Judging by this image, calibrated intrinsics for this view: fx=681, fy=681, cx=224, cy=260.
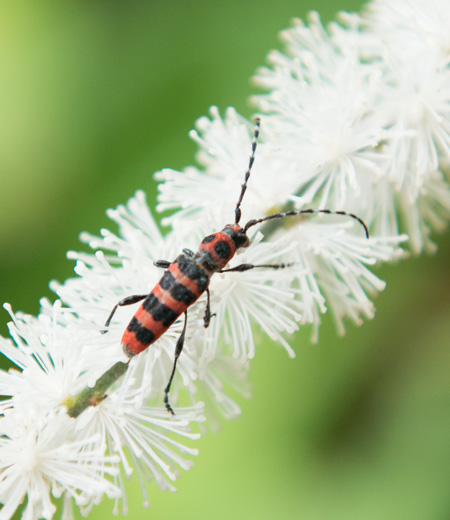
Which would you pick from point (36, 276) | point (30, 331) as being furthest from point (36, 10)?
point (30, 331)

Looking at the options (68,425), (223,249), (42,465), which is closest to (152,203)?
(223,249)

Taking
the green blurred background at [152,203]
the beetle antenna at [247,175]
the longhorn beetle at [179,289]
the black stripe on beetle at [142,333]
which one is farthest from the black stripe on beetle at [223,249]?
the green blurred background at [152,203]

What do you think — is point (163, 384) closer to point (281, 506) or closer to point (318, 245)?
point (318, 245)

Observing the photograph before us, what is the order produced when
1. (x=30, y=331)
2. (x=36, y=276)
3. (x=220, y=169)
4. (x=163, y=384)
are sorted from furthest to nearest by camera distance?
(x=36, y=276), (x=220, y=169), (x=163, y=384), (x=30, y=331)

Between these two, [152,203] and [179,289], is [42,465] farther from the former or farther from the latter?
[152,203]

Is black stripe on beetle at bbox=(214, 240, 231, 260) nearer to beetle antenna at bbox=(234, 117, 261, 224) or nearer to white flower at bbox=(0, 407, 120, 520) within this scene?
beetle antenna at bbox=(234, 117, 261, 224)

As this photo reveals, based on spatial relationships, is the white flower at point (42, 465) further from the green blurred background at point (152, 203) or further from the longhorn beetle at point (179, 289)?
the green blurred background at point (152, 203)
